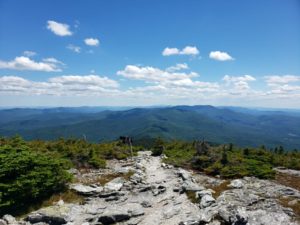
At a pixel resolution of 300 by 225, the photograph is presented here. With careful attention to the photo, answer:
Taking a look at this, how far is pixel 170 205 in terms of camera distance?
18547 mm

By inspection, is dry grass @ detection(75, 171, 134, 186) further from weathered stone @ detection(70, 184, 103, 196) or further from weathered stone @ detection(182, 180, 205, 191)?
weathered stone @ detection(182, 180, 205, 191)

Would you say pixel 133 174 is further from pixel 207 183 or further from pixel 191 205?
pixel 191 205

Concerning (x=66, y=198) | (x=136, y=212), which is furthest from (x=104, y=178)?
(x=136, y=212)

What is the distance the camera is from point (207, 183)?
2369 cm

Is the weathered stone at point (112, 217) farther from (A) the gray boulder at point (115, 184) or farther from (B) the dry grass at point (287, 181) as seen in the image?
(B) the dry grass at point (287, 181)


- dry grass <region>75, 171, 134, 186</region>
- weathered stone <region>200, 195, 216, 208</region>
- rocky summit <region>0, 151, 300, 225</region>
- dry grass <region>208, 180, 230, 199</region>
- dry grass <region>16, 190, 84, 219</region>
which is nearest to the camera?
rocky summit <region>0, 151, 300, 225</region>

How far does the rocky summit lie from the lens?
1454cm

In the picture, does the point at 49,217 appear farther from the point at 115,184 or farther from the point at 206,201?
the point at 206,201

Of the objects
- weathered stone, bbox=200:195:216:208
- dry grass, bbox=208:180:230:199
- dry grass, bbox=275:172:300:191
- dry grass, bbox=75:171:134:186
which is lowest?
dry grass, bbox=275:172:300:191

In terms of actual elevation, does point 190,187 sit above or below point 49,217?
above

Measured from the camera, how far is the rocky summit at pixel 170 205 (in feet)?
47.7

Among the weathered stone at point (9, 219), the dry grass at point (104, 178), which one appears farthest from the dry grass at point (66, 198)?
the dry grass at point (104, 178)

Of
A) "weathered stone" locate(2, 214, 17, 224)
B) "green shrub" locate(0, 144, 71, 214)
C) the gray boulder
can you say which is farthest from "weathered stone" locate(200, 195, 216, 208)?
"weathered stone" locate(2, 214, 17, 224)

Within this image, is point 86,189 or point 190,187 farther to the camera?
point 86,189
